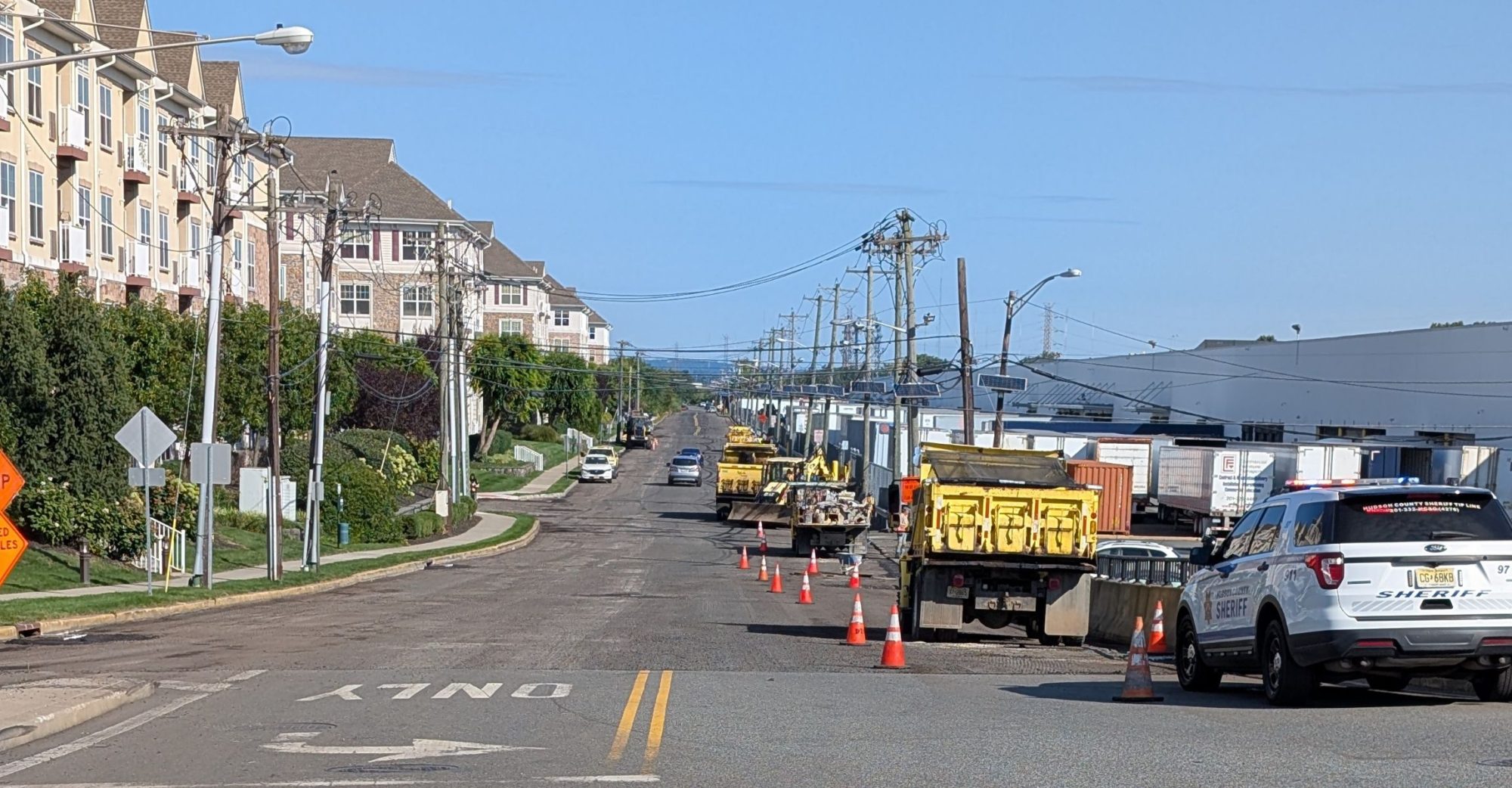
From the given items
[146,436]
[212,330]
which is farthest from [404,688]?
[212,330]

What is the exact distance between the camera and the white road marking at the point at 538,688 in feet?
48.1

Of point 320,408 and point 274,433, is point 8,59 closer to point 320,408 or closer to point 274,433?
point 320,408

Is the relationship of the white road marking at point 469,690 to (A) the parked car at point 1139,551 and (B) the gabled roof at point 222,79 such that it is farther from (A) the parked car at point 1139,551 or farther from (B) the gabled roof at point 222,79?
(B) the gabled roof at point 222,79

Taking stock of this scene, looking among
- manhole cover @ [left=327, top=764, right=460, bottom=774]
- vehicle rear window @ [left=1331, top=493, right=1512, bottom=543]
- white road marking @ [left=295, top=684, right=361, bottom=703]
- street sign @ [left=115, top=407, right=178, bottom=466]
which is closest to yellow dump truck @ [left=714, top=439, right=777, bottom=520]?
street sign @ [left=115, top=407, right=178, bottom=466]

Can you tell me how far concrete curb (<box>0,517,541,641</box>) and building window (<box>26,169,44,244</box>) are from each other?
12.0 metres

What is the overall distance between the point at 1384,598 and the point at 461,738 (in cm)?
693

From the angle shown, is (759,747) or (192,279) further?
(192,279)

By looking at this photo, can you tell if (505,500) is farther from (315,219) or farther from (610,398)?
(610,398)

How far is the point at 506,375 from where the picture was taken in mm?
96625

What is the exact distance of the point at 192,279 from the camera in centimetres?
5341

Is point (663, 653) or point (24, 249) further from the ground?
point (24, 249)

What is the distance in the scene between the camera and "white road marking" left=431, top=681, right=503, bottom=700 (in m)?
14.6

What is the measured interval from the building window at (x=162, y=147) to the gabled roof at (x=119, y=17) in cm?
400

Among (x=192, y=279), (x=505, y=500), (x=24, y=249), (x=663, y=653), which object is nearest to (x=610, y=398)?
(x=505, y=500)
